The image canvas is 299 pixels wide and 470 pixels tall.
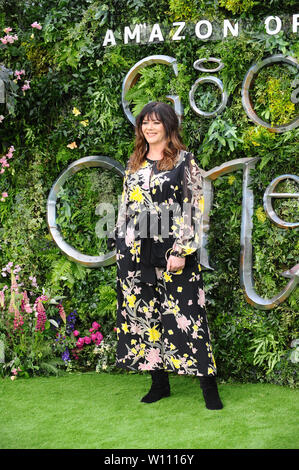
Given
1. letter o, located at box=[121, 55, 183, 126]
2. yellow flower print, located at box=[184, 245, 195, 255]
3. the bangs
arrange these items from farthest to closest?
letter o, located at box=[121, 55, 183, 126]
the bangs
yellow flower print, located at box=[184, 245, 195, 255]

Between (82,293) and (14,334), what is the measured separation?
2.00 ft

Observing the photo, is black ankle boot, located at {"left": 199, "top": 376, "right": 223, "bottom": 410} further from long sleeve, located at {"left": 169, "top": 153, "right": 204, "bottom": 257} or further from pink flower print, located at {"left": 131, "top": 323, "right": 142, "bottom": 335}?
long sleeve, located at {"left": 169, "top": 153, "right": 204, "bottom": 257}

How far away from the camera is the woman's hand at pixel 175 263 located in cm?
345

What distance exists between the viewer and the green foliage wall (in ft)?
13.2

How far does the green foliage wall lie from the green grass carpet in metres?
0.38

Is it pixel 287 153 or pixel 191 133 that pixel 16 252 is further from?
pixel 287 153

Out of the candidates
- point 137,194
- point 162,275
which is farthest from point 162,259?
point 137,194

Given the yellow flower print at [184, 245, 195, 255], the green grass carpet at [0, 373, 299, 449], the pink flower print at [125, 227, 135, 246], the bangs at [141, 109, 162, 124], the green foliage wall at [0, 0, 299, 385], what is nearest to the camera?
the green grass carpet at [0, 373, 299, 449]

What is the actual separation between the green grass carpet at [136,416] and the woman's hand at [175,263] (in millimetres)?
899

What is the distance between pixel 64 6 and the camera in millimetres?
4637

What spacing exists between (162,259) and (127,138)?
1.32m

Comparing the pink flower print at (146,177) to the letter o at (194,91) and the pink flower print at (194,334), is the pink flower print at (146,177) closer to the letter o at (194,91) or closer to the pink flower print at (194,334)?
the letter o at (194,91)

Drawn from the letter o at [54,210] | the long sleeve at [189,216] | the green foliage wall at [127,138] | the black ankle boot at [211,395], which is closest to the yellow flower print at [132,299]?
the long sleeve at [189,216]

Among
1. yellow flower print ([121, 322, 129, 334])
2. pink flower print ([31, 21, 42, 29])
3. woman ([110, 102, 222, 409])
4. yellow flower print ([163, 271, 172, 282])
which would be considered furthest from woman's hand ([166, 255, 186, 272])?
pink flower print ([31, 21, 42, 29])
